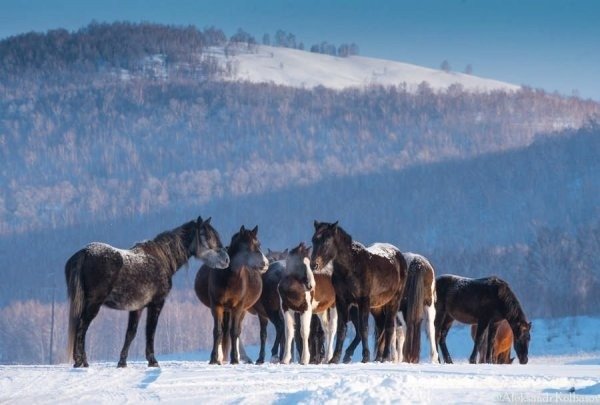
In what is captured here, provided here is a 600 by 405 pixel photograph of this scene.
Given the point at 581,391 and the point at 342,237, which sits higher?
the point at 342,237

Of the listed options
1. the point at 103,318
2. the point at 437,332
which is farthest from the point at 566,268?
the point at 437,332

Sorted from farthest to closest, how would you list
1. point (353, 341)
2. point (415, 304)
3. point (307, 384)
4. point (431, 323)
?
point (431, 323) → point (415, 304) → point (353, 341) → point (307, 384)

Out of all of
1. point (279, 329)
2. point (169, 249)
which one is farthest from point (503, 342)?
point (169, 249)

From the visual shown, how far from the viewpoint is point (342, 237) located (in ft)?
80.1

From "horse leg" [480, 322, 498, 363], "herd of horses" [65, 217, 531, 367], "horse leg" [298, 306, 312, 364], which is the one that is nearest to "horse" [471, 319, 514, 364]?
"herd of horses" [65, 217, 531, 367]

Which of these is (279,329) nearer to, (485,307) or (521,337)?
(485,307)

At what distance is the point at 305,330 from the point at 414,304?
2869mm

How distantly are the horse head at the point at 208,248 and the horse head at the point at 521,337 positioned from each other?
276 inches

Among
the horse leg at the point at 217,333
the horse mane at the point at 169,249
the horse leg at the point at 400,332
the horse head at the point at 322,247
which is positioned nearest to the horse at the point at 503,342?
Answer: the horse leg at the point at 400,332

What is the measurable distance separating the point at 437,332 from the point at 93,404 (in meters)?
12.4

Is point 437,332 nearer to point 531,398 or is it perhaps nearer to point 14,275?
point 531,398

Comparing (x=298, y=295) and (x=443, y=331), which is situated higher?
(x=298, y=295)

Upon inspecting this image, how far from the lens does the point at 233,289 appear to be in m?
24.2

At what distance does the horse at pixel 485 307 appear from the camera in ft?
90.4
